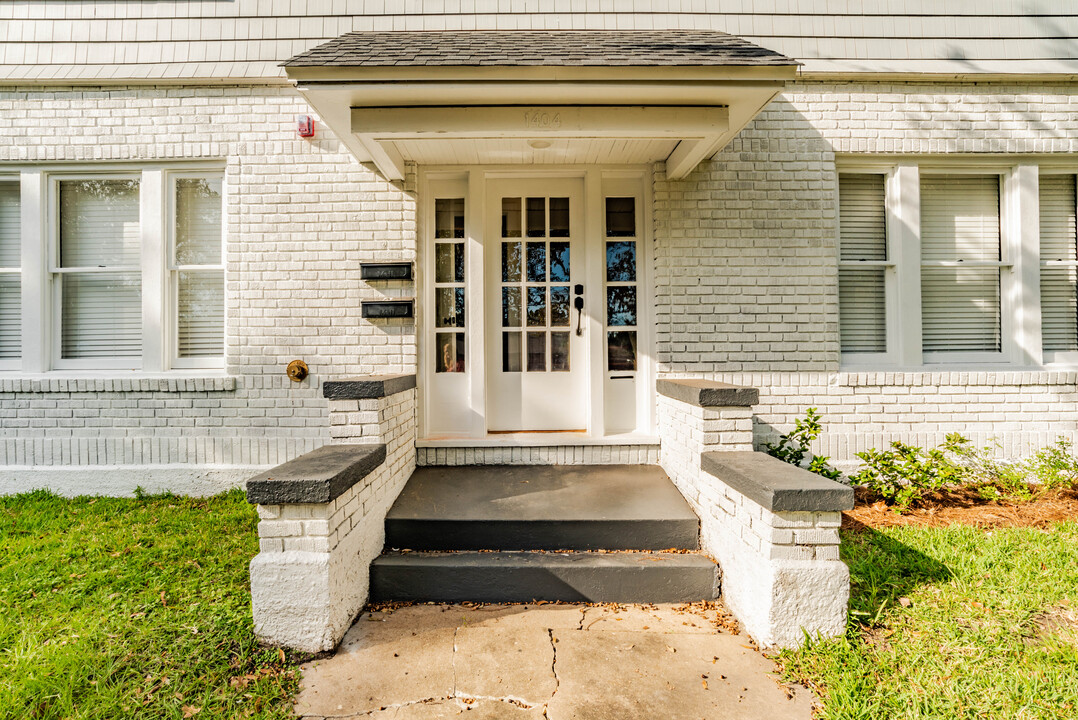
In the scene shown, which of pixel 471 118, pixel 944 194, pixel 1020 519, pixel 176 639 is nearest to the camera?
pixel 176 639

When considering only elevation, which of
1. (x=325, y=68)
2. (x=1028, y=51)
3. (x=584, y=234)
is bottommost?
(x=584, y=234)

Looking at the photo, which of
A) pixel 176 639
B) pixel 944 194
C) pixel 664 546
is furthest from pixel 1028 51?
pixel 176 639

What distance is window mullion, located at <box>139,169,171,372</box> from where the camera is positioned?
12.6 feet

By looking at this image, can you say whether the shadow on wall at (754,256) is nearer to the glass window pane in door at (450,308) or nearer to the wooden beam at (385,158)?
the glass window pane in door at (450,308)

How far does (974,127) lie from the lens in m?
3.88

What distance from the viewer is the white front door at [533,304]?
392 centimetres

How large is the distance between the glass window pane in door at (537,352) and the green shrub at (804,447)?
1790mm

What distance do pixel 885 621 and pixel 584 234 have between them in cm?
298

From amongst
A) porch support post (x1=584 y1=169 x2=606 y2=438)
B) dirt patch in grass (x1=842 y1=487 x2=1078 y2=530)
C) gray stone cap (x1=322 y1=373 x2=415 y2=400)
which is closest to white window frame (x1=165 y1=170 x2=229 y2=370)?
gray stone cap (x1=322 y1=373 x2=415 y2=400)

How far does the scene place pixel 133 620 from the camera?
2.21 m

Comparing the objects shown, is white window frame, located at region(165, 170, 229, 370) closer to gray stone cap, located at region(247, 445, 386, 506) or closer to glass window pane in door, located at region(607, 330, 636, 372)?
gray stone cap, located at region(247, 445, 386, 506)

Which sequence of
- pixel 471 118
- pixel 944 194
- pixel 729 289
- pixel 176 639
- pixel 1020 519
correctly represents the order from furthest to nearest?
pixel 944 194 < pixel 729 289 < pixel 1020 519 < pixel 471 118 < pixel 176 639

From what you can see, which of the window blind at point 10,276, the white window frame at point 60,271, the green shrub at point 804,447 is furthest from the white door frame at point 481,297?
the window blind at point 10,276

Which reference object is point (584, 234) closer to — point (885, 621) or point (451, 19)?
point (451, 19)
